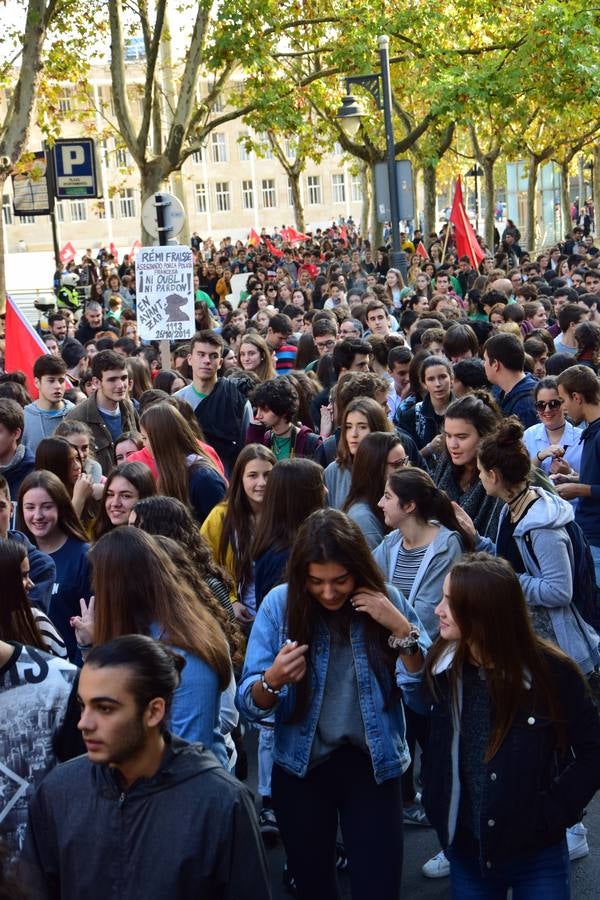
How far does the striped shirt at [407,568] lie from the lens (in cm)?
506

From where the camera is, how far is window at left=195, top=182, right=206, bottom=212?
83125 millimetres

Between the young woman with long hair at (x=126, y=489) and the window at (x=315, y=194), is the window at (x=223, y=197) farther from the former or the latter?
the young woman with long hair at (x=126, y=489)

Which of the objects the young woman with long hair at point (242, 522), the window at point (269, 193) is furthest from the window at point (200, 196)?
the young woman with long hair at point (242, 522)

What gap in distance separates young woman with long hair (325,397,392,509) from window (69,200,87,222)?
74.3 m

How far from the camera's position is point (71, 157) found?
24.1 metres

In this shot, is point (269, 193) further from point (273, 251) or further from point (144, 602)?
point (144, 602)

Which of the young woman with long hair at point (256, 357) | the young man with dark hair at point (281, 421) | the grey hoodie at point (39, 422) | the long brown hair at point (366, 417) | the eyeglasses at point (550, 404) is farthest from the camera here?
the young woman with long hair at point (256, 357)

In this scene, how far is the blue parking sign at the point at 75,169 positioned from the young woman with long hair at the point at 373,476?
19.0 meters

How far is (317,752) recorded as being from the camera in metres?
4.02

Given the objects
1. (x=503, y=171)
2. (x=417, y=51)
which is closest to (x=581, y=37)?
(x=417, y=51)

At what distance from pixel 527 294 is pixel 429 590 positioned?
10026mm

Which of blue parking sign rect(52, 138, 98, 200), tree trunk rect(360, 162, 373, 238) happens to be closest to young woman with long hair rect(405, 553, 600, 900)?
blue parking sign rect(52, 138, 98, 200)

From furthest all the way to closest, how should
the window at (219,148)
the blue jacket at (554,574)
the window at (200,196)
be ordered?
1. the window at (219,148)
2. the window at (200,196)
3. the blue jacket at (554,574)

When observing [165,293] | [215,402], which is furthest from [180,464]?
[165,293]
